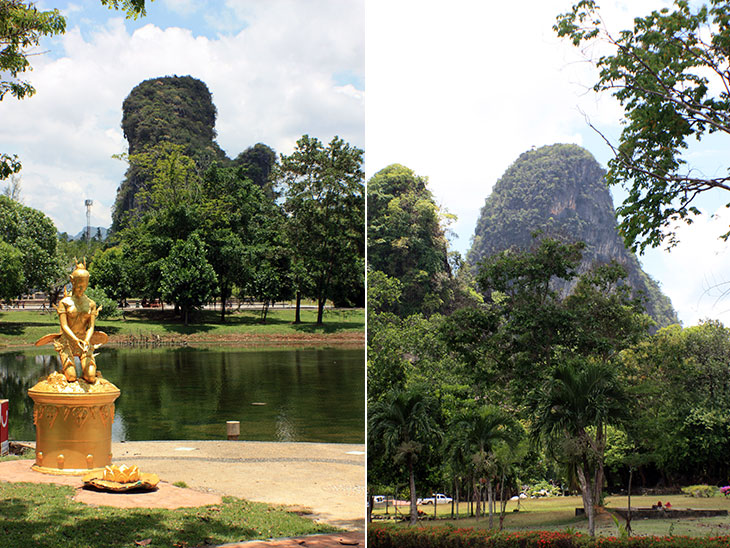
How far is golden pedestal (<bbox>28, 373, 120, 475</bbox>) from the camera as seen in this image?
8172 mm

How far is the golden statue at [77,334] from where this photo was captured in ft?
28.2

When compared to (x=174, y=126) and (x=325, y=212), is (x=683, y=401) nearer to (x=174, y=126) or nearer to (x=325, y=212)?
(x=325, y=212)

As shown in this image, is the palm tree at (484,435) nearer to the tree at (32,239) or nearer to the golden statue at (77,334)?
the golden statue at (77,334)

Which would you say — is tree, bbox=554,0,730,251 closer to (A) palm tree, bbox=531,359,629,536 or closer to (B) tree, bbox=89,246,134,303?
(A) palm tree, bbox=531,359,629,536

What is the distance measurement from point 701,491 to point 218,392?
50.0 ft

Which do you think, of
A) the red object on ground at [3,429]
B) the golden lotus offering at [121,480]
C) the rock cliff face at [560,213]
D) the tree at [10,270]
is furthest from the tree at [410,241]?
the tree at [10,270]

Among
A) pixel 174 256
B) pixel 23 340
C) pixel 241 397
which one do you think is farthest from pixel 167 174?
pixel 241 397

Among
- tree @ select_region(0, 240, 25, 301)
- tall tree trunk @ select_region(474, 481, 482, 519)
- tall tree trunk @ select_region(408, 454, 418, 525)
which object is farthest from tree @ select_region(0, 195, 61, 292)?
tall tree trunk @ select_region(474, 481, 482, 519)

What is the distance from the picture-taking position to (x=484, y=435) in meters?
6.04

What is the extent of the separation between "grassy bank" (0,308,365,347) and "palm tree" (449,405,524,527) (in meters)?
25.4

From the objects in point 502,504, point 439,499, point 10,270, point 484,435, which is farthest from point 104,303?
point 502,504

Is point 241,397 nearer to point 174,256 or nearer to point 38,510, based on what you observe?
point 38,510

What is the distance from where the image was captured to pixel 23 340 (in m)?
28.1

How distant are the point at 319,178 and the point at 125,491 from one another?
102 ft
